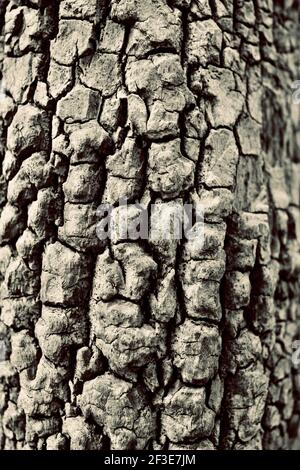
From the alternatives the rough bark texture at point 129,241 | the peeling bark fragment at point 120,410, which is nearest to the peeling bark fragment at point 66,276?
the rough bark texture at point 129,241

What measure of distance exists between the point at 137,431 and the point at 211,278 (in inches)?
11.9

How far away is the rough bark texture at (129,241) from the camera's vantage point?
2.89 feet

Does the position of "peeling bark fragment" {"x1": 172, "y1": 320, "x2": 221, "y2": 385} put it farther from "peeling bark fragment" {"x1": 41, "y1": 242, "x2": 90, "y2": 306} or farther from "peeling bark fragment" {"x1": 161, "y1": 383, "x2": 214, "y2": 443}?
"peeling bark fragment" {"x1": 41, "y1": 242, "x2": 90, "y2": 306}

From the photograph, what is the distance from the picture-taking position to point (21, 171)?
0.94 metres

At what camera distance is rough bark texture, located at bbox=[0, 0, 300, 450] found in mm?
879

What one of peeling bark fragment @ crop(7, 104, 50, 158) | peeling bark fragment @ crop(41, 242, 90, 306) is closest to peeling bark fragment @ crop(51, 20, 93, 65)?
peeling bark fragment @ crop(7, 104, 50, 158)

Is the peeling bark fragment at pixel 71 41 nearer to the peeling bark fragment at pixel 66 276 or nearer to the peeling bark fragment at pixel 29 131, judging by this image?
the peeling bark fragment at pixel 29 131

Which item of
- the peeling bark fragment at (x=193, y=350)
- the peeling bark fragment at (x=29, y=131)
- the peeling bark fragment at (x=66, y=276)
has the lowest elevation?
the peeling bark fragment at (x=193, y=350)

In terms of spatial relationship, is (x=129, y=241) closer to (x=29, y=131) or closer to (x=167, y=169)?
(x=167, y=169)

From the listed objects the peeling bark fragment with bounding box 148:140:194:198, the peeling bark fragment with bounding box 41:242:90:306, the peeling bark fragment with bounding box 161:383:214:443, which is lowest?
the peeling bark fragment with bounding box 161:383:214:443

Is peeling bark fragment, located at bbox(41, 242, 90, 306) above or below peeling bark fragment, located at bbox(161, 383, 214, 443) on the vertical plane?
above

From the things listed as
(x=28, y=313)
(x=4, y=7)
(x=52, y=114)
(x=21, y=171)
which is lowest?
(x=28, y=313)

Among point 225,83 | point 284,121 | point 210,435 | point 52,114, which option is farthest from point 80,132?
point 210,435

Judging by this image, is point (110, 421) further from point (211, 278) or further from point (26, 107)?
point (26, 107)
